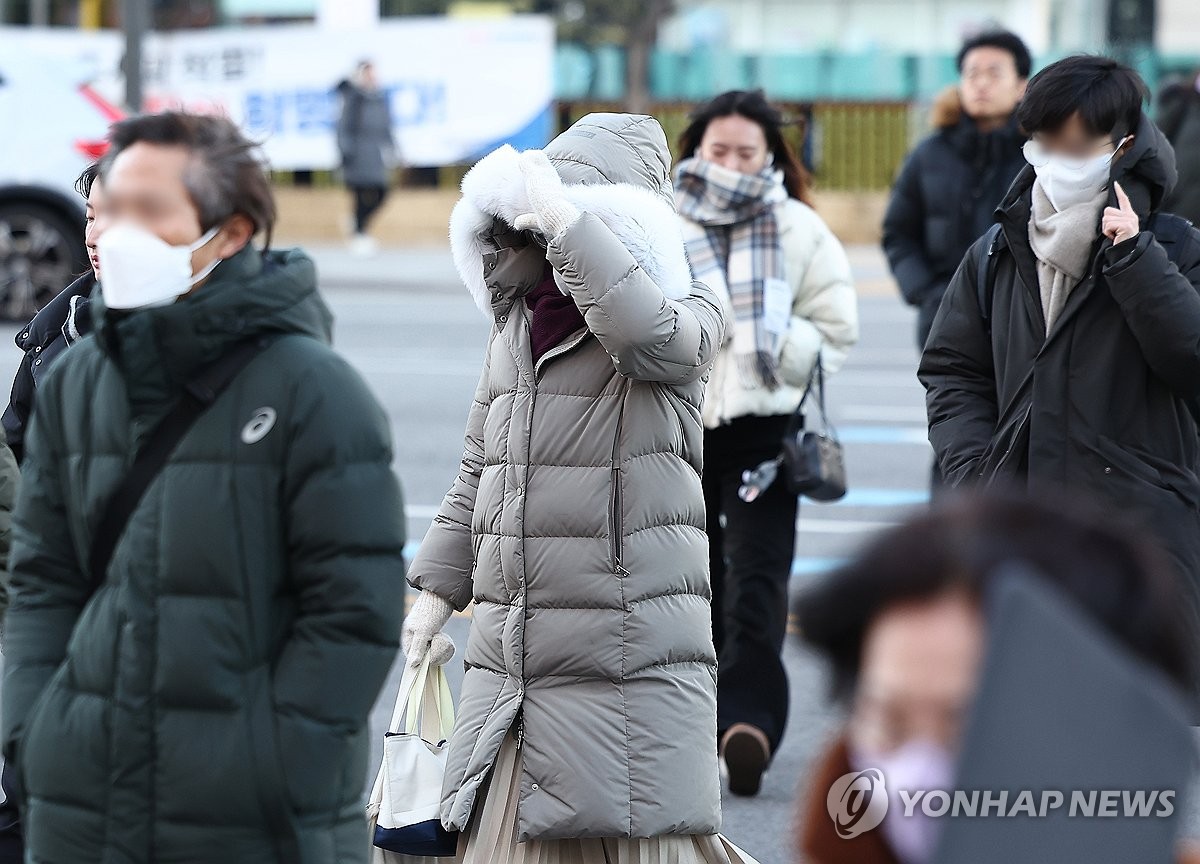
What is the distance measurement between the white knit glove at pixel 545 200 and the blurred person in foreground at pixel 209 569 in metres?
0.99

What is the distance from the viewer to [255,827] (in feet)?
8.48

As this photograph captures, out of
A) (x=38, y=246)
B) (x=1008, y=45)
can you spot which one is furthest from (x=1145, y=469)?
(x=38, y=246)

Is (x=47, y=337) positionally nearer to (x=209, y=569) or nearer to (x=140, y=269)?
(x=140, y=269)

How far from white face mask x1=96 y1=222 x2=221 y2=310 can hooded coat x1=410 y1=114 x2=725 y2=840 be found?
3.54 ft

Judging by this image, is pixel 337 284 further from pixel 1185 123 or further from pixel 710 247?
pixel 710 247

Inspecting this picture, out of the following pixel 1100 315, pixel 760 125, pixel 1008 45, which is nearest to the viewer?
pixel 1100 315

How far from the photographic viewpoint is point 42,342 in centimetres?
427

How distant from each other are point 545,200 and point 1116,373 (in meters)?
1.35

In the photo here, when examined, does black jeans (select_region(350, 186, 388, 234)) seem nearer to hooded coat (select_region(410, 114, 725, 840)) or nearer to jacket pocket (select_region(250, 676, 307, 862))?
hooded coat (select_region(410, 114, 725, 840))

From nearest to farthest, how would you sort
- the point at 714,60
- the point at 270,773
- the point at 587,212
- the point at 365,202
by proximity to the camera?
the point at 270,773 → the point at 587,212 → the point at 365,202 → the point at 714,60

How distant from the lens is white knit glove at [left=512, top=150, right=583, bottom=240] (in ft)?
11.7

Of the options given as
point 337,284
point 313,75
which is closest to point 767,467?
point 337,284

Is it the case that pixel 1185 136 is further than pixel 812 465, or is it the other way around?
pixel 1185 136

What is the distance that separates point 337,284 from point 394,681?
12.6 metres
